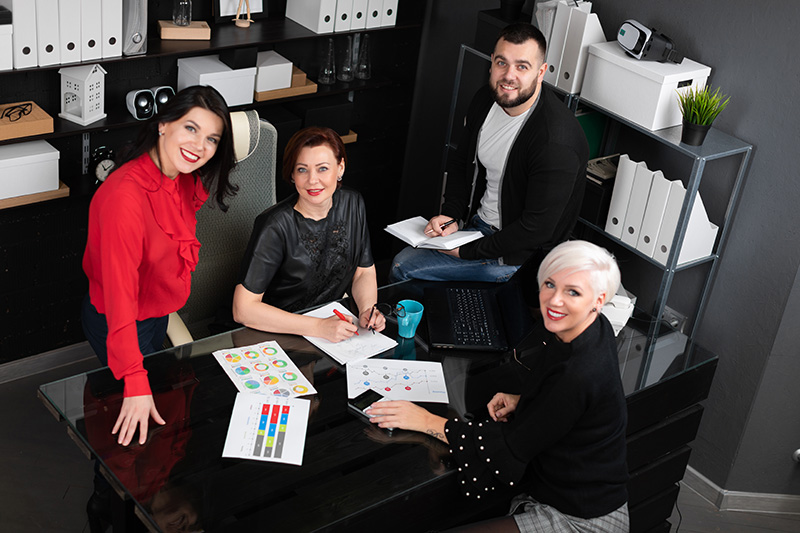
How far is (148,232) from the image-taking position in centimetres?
245

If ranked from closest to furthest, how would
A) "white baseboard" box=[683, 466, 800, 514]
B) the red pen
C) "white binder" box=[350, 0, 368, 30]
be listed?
the red pen → "white baseboard" box=[683, 466, 800, 514] → "white binder" box=[350, 0, 368, 30]

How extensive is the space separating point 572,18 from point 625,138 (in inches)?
22.2

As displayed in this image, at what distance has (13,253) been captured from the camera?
3.52 meters

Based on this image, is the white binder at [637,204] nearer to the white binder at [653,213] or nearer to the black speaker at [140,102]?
the white binder at [653,213]

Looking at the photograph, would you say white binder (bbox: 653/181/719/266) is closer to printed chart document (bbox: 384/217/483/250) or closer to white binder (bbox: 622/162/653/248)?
white binder (bbox: 622/162/653/248)

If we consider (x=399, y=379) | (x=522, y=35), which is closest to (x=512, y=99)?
(x=522, y=35)

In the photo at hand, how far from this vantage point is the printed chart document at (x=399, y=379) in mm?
2365

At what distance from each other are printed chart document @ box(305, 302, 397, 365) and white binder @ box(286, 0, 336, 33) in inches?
66.0

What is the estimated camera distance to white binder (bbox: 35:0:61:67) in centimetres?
306

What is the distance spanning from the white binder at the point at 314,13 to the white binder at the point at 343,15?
24 mm

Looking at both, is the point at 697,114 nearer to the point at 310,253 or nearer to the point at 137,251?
the point at 310,253

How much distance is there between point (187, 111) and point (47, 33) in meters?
1.09

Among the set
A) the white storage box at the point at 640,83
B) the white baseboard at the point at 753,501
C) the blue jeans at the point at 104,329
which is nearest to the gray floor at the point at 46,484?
the white baseboard at the point at 753,501

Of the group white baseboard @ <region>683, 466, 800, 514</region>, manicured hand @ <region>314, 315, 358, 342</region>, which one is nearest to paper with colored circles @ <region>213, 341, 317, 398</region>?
manicured hand @ <region>314, 315, 358, 342</region>
